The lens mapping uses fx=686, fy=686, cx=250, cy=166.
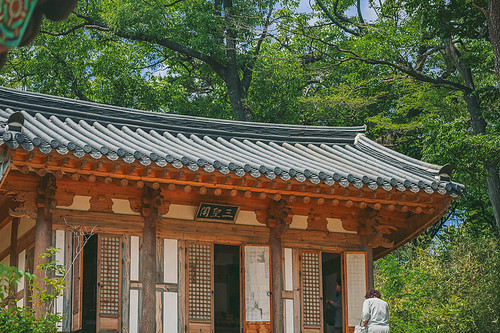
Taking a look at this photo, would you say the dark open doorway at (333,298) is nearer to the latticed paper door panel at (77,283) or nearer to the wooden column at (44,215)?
the latticed paper door panel at (77,283)

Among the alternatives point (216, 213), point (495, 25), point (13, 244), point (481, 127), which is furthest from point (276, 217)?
point (481, 127)

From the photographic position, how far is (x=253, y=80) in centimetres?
2709

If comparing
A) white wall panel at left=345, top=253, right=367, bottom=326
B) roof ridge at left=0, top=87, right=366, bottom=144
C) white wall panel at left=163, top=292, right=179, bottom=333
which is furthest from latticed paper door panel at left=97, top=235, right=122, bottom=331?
white wall panel at left=345, top=253, right=367, bottom=326

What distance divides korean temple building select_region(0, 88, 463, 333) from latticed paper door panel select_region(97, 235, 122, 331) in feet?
0.05

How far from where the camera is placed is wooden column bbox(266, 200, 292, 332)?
10991 millimetres

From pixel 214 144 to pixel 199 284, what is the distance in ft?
8.78

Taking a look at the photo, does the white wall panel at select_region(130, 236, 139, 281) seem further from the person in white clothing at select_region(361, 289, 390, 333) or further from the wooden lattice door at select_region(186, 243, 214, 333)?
the person in white clothing at select_region(361, 289, 390, 333)

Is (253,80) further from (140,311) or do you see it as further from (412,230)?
(140,311)

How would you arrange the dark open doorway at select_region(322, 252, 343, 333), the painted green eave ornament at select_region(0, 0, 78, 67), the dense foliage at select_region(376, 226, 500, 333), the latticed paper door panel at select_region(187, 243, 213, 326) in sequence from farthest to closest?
1. the dense foliage at select_region(376, 226, 500, 333)
2. the dark open doorway at select_region(322, 252, 343, 333)
3. the latticed paper door panel at select_region(187, 243, 213, 326)
4. the painted green eave ornament at select_region(0, 0, 78, 67)

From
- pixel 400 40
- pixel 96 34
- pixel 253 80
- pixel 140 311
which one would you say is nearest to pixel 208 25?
pixel 253 80

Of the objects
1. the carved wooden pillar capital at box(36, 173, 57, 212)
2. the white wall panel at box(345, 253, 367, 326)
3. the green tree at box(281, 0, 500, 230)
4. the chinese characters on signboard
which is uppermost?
the green tree at box(281, 0, 500, 230)

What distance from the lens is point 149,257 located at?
10305mm

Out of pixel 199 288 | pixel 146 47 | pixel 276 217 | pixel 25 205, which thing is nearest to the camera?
pixel 25 205

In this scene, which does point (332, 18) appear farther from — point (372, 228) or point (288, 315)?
Answer: point (288, 315)
